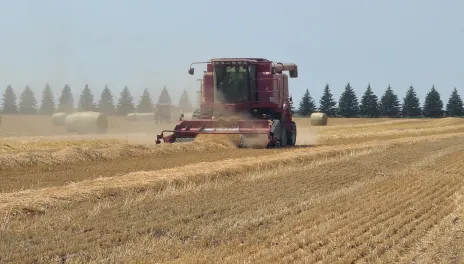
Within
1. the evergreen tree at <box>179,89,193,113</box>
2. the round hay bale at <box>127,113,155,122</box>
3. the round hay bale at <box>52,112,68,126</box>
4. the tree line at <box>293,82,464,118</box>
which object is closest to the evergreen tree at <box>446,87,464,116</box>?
the tree line at <box>293,82,464,118</box>

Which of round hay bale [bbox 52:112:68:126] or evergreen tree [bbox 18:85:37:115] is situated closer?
round hay bale [bbox 52:112:68:126]

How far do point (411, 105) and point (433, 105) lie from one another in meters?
3.46

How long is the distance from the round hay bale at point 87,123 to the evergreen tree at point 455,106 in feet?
233

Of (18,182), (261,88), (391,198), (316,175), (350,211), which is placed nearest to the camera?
(350,211)

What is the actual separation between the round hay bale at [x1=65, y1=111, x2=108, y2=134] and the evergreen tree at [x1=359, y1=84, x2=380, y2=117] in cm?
6395

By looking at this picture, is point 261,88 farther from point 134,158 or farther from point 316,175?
point 316,175

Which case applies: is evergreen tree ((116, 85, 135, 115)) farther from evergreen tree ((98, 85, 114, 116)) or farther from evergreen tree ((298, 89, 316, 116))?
evergreen tree ((298, 89, 316, 116))

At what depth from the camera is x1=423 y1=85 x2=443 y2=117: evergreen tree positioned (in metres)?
95.4

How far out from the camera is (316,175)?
43.5 ft

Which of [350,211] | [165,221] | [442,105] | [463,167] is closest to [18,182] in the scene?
[165,221]

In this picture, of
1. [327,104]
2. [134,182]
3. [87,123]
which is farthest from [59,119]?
[327,104]

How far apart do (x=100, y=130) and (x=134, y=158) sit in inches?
912

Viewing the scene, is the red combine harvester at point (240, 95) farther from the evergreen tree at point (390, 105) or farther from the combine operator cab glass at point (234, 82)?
the evergreen tree at point (390, 105)

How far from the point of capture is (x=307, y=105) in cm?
9944
